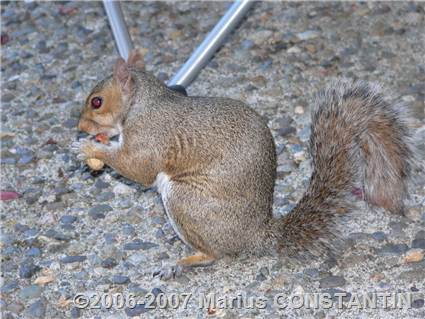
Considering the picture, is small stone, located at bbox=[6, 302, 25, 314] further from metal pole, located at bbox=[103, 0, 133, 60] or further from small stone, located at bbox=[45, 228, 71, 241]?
metal pole, located at bbox=[103, 0, 133, 60]

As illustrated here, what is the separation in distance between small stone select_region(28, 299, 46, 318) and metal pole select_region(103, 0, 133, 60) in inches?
50.4

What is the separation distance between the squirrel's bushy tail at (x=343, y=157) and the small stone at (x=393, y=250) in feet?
0.65

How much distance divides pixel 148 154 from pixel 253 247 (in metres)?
0.45

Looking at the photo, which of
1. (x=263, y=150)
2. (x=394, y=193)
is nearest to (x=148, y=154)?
(x=263, y=150)

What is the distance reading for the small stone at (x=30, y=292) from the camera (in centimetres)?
281

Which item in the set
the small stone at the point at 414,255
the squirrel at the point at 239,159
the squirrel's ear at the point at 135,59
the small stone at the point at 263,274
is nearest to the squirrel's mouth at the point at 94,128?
the squirrel at the point at 239,159

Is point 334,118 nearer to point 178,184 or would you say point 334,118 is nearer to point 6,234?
point 178,184

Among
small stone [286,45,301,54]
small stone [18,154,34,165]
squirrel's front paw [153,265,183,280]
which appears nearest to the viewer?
squirrel's front paw [153,265,183,280]

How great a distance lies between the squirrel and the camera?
8.93 feet

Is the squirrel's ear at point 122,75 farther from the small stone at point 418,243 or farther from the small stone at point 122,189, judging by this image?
the small stone at point 418,243

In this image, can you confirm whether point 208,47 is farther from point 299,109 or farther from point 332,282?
point 332,282

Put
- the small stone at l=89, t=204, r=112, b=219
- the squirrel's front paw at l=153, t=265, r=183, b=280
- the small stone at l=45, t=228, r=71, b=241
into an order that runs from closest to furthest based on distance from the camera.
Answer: the squirrel's front paw at l=153, t=265, r=183, b=280 < the small stone at l=45, t=228, r=71, b=241 < the small stone at l=89, t=204, r=112, b=219

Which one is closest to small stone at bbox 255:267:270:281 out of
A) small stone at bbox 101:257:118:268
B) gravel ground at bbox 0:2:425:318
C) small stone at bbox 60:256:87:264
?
gravel ground at bbox 0:2:425:318

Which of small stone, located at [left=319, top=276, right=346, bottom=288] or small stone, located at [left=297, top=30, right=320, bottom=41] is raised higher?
small stone, located at [left=297, top=30, right=320, bottom=41]
